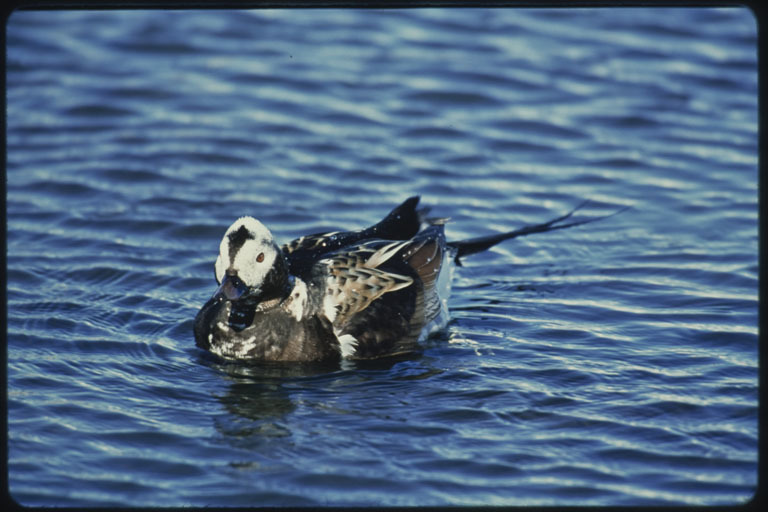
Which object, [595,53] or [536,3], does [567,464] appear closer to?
[536,3]

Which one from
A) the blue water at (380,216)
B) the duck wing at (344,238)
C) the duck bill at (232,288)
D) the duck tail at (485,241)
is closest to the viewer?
the blue water at (380,216)

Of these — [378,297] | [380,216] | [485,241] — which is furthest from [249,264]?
[380,216]

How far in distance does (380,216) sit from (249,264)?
141 inches

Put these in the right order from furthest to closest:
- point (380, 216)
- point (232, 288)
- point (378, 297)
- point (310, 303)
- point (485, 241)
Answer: point (380, 216) < point (485, 241) < point (378, 297) < point (310, 303) < point (232, 288)

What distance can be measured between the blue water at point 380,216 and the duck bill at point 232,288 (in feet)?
2.11

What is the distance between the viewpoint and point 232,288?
8.43 metres

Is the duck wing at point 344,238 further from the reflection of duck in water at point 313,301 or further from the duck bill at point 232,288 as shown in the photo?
the duck bill at point 232,288

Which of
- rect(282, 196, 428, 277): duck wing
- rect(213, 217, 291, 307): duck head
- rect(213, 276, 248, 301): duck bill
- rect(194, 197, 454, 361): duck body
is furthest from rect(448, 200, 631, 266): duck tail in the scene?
rect(213, 276, 248, 301): duck bill

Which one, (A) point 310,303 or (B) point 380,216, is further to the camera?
(B) point 380,216

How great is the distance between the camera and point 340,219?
11.9 metres

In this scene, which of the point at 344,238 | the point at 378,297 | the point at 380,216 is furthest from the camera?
the point at 380,216

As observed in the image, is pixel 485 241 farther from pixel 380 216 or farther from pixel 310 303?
pixel 310 303

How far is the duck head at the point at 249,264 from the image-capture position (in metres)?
8.42

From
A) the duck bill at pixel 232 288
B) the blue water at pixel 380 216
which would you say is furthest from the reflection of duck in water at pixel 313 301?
the blue water at pixel 380 216
